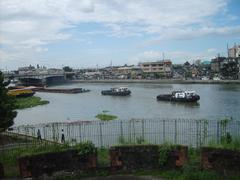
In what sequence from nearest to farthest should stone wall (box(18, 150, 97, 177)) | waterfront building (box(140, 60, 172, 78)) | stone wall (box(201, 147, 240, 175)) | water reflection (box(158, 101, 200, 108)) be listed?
stone wall (box(201, 147, 240, 175)), stone wall (box(18, 150, 97, 177)), water reflection (box(158, 101, 200, 108)), waterfront building (box(140, 60, 172, 78))

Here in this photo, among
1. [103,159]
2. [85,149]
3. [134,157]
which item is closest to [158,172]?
[134,157]

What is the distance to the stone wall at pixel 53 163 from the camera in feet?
47.2

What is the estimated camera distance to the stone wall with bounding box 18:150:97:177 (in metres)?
14.4

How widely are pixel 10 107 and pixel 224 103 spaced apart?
137 ft

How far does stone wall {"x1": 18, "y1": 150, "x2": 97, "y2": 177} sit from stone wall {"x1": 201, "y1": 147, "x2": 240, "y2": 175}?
424 centimetres

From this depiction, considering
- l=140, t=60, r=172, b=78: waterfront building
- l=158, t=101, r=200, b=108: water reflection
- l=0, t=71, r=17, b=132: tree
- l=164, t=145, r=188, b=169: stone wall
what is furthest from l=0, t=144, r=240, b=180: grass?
l=140, t=60, r=172, b=78: waterfront building

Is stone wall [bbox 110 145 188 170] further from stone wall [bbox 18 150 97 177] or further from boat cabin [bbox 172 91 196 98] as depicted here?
boat cabin [bbox 172 91 196 98]

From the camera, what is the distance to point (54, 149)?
49.6ft

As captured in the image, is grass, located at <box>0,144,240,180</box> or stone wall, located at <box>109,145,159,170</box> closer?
grass, located at <box>0,144,240,180</box>

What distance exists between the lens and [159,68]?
16825 centimetres

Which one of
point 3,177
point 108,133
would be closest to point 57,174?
point 3,177

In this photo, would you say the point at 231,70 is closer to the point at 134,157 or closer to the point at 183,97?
the point at 183,97

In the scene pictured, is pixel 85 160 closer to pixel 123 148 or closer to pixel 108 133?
pixel 123 148

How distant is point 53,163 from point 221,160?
6297 millimetres
